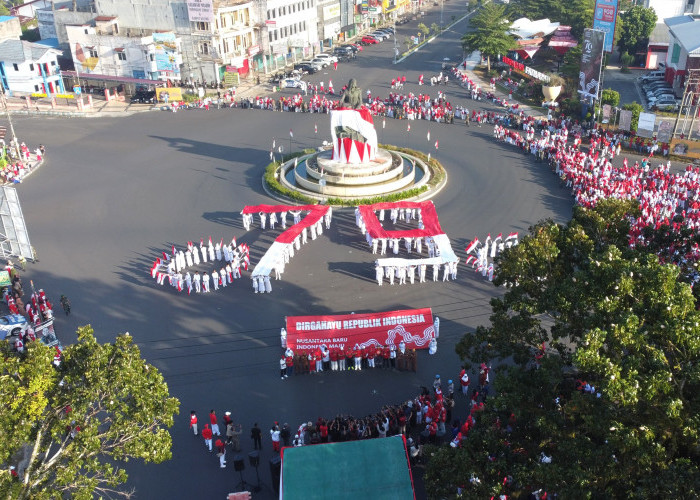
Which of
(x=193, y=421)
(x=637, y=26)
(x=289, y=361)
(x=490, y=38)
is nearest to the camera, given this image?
(x=193, y=421)

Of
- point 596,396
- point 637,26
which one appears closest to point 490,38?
point 637,26

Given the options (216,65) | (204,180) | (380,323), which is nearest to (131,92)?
(216,65)

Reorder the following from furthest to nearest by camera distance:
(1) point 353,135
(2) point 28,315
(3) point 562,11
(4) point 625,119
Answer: (3) point 562,11 → (4) point 625,119 → (1) point 353,135 → (2) point 28,315

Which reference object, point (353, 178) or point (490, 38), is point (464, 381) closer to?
point (353, 178)

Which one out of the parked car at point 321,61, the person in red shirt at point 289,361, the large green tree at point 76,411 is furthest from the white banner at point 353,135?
the parked car at point 321,61

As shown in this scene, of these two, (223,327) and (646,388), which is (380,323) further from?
(646,388)

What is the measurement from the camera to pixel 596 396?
14875 mm

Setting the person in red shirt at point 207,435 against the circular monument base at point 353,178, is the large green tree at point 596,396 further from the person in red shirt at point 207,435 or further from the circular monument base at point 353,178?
the circular monument base at point 353,178

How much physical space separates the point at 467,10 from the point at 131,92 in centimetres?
7340

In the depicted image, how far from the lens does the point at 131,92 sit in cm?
6081

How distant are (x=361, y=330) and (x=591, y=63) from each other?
3368 centimetres

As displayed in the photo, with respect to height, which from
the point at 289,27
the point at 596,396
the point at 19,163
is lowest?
the point at 19,163

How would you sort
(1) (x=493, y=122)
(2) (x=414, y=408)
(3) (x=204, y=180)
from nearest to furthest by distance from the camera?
(2) (x=414, y=408) < (3) (x=204, y=180) < (1) (x=493, y=122)

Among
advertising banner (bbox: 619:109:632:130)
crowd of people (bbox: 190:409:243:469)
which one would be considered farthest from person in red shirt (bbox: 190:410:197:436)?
advertising banner (bbox: 619:109:632:130)
